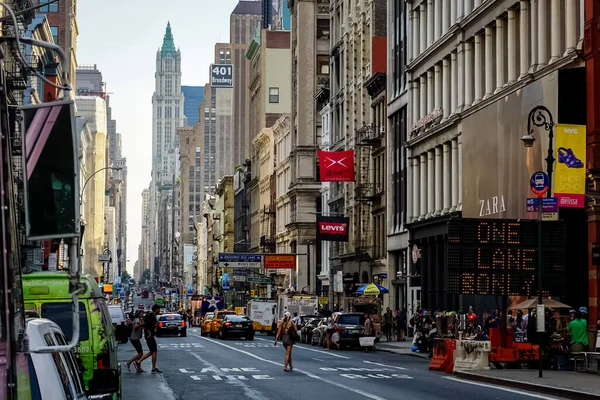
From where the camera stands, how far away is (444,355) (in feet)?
112

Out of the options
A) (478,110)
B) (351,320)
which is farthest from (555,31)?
(351,320)

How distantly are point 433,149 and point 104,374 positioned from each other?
52.1 m

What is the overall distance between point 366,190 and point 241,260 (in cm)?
3259

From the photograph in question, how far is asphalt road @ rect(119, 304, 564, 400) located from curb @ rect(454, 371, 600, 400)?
0.46m

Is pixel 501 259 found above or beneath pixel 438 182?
beneath

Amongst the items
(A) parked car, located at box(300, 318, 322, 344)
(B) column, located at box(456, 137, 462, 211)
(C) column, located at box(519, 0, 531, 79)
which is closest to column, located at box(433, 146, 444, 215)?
(B) column, located at box(456, 137, 462, 211)

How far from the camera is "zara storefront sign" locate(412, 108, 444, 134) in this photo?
5860 centimetres

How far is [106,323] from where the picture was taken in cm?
1839

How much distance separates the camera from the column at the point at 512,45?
47156 mm

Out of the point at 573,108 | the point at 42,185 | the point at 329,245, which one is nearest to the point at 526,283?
the point at 573,108

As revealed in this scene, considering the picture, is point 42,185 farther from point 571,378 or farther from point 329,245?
point 329,245

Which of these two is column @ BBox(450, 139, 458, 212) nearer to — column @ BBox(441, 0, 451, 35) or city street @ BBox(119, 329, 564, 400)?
column @ BBox(441, 0, 451, 35)

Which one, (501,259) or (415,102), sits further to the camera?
(415,102)

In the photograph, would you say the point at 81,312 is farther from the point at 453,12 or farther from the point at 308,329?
the point at 308,329
